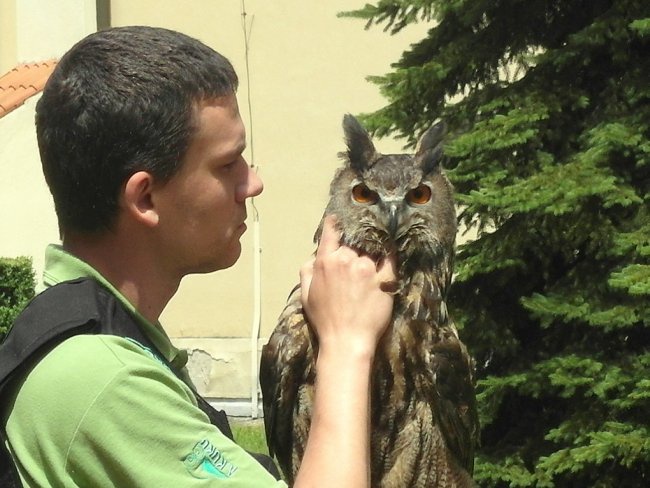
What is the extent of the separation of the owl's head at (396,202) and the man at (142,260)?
1.30m

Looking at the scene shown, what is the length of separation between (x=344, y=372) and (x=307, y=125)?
8.40m

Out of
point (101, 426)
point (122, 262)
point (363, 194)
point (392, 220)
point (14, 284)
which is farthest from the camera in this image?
point (14, 284)

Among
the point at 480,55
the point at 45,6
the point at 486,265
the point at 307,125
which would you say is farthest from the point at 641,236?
the point at 45,6

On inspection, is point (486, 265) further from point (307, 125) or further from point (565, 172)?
point (307, 125)

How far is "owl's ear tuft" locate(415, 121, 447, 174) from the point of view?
3062 mm

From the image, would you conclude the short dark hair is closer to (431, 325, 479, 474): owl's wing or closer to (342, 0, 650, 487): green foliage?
(431, 325, 479, 474): owl's wing

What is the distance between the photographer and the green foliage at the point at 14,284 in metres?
8.01

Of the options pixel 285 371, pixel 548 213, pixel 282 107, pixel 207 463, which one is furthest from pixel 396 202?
pixel 282 107

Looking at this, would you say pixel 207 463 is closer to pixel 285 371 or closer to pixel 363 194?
pixel 285 371

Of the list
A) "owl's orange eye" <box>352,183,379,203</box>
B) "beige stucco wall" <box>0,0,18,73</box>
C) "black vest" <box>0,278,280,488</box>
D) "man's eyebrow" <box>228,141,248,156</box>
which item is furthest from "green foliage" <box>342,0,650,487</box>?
"beige stucco wall" <box>0,0,18,73</box>

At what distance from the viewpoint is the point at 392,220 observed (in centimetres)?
295

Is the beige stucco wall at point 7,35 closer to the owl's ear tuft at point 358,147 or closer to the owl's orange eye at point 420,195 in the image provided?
the owl's ear tuft at point 358,147

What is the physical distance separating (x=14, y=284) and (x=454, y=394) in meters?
5.89

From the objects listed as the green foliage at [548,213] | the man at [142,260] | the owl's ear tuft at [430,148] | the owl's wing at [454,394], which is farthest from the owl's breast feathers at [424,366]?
the man at [142,260]
